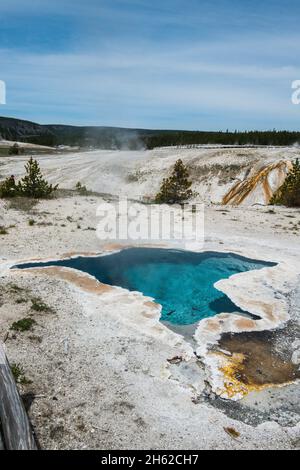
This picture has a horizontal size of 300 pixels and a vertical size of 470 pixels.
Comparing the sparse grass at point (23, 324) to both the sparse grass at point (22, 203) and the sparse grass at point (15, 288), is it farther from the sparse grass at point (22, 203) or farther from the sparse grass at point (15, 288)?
the sparse grass at point (22, 203)

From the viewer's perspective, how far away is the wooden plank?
21.6ft

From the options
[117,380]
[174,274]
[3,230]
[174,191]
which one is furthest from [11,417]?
[174,191]

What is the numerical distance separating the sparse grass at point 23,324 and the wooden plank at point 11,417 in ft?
16.2

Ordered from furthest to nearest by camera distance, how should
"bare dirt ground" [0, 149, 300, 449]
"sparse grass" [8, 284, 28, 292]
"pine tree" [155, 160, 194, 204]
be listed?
"pine tree" [155, 160, 194, 204] → "sparse grass" [8, 284, 28, 292] → "bare dirt ground" [0, 149, 300, 449]

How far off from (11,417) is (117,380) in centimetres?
416

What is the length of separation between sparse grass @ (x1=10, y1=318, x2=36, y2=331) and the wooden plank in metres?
4.93

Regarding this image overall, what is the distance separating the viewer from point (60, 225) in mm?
25875

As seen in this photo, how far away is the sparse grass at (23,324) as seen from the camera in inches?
498

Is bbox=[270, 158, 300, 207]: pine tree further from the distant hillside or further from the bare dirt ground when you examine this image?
the distant hillside

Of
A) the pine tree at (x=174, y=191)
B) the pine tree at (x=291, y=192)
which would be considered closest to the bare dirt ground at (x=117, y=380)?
the pine tree at (x=291, y=192)

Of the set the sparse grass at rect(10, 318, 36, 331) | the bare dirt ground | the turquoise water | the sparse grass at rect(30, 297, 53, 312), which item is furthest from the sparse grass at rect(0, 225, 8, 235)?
the sparse grass at rect(10, 318, 36, 331)

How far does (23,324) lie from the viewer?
1287 centimetres
